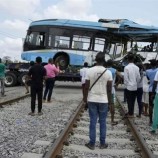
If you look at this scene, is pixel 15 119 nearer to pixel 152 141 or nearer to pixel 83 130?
pixel 83 130

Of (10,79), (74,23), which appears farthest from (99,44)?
(10,79)

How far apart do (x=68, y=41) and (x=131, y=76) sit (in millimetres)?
16495

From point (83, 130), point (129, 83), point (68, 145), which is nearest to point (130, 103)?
point (129, 83)

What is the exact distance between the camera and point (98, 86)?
8852mm

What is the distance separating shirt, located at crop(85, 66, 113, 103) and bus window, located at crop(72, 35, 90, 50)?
19812 millimetres

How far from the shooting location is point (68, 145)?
919cm

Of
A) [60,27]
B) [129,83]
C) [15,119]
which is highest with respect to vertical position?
[60,27]

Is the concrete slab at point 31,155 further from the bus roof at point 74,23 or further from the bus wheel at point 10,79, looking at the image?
the bus wheel at point 10,79

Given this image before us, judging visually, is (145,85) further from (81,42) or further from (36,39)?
(36,39)

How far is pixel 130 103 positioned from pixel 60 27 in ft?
55.1

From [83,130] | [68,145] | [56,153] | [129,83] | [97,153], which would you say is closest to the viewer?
[56,153]

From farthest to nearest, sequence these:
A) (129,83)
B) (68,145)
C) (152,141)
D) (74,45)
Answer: (74,45) → (129,83) → (152,141) → (68,145)

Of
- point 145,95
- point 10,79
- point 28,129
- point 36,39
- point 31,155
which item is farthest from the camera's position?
point 10,79

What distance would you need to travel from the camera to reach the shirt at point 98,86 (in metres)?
8.84
